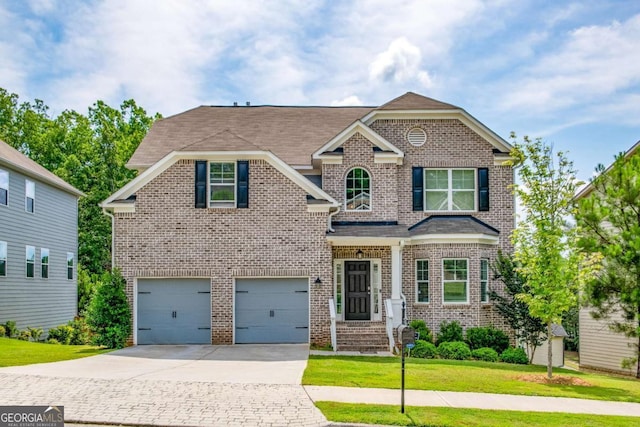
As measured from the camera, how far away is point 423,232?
21.2 meters

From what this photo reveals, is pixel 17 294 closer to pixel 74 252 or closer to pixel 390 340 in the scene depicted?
pixel 74 252

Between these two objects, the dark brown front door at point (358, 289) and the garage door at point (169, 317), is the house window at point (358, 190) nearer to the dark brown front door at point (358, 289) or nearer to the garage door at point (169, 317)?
the dark brown front door at point (358, 289)

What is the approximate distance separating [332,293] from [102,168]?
76.3 ft

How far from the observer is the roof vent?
75.2 feet

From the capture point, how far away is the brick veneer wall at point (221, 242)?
19391 mm

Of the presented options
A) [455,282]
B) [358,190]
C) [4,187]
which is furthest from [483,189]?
[4,187]

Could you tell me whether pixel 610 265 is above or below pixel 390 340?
above

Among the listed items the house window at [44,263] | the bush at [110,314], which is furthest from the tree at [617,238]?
the house window at [44,263]

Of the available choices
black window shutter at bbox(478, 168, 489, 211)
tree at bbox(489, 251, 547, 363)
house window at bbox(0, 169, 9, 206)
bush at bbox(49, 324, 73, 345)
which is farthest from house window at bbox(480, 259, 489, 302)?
house window at bbox(0, 169, 9, 206)

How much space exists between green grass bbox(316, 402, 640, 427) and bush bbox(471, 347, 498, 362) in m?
7.76

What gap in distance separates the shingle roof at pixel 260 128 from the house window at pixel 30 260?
7.65m

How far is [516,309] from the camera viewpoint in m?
20.5

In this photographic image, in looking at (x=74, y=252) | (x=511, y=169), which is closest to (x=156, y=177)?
(x=511, y=169)

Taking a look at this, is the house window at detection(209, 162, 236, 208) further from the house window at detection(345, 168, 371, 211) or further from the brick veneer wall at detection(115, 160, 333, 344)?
the house window at detection(345, 168, 371, 211)
